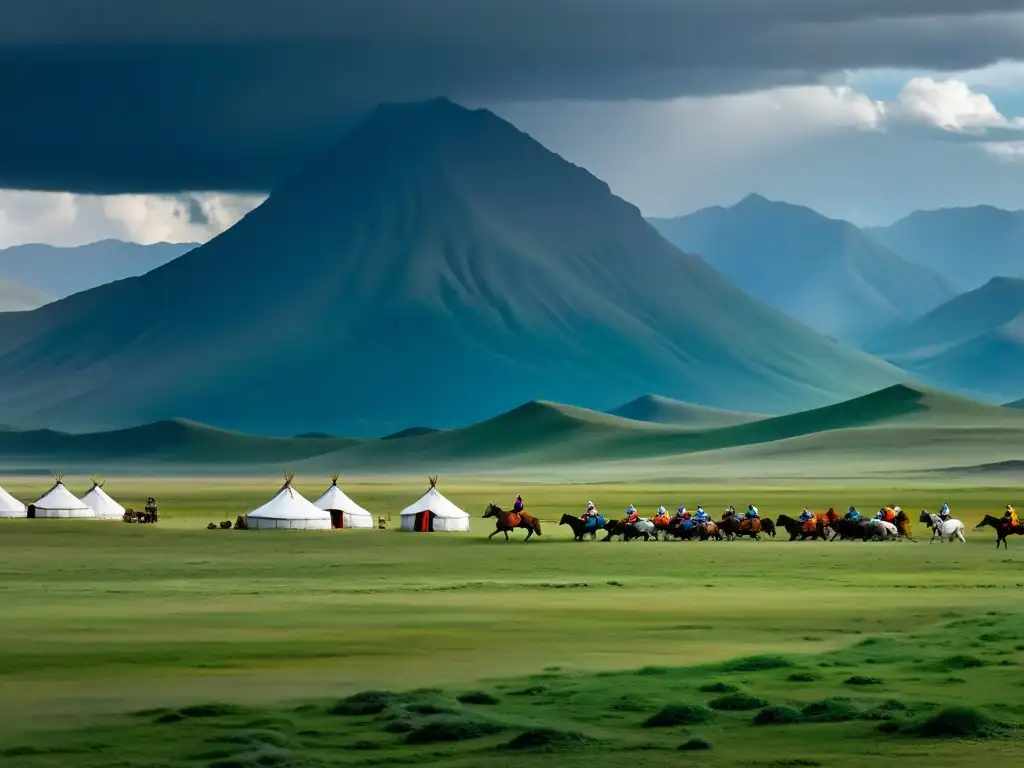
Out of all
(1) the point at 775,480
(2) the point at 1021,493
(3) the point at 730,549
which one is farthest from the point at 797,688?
(1) the point at 775,480

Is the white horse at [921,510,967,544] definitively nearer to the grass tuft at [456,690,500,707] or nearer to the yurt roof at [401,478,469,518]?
the yurt roof at [401,478,469,518]

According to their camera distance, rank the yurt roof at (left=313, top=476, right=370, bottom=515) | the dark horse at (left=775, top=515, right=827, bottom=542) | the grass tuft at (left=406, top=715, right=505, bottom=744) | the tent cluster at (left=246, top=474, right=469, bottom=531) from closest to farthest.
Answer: the grass tuft at (left=406, top=715, right=505, bottom=744), the dark horse at (left=775, top=515, right=827, bottom=542), the tent cluster at (left=246, top=474, right=469, bottom=531), the yurt roof at (left=313, top=476, right=370, bottom=515)

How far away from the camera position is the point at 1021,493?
138500mm

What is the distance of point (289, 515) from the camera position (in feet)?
293

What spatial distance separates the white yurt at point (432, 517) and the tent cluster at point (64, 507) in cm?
1827

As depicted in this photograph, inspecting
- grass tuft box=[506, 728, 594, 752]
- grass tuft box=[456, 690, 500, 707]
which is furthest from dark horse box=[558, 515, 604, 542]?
grass tuft box=[506, 728, 594, 752]

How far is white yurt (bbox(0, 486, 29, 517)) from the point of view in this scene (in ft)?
333

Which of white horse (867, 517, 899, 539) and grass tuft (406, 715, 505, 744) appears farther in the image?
white horse (867, 517, 899, 539)

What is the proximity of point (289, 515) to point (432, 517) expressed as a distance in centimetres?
641

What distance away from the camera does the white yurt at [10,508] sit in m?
102

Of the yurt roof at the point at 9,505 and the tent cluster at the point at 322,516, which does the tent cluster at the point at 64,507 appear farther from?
the tent cluster at the point at 322,516

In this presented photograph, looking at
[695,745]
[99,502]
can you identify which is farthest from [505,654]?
[99,502]

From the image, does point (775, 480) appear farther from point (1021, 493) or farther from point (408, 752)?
point (408, 752)

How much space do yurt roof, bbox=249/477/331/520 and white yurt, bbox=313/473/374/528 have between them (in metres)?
1.12
